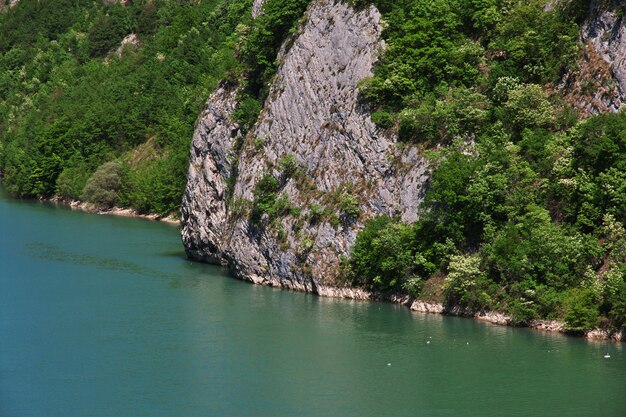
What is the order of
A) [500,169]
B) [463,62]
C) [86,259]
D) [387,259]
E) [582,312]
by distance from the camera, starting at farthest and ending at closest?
[86,259], [463,62], [387,259], [500,169], [582,312]

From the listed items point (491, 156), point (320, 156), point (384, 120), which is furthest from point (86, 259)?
point (491, 156)

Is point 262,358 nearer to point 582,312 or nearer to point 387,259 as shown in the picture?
point 387,259

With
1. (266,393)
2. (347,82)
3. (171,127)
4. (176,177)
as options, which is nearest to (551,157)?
(347,82)

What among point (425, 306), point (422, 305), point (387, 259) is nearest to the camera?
point (425, 306)

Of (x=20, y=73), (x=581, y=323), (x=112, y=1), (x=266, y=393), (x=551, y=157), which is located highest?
(x=112, y=1)

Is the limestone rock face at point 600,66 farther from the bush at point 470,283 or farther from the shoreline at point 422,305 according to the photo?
the shoreline at point 422,305

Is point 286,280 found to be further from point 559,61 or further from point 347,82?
point 559,61

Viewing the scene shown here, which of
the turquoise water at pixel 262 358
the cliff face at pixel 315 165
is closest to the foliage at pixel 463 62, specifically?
the cliff face at pixel 315 165

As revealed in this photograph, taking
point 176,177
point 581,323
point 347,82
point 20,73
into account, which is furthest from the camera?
point 20,73
